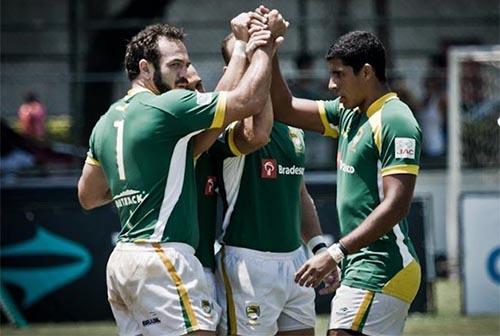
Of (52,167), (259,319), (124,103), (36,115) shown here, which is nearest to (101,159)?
(124,103)

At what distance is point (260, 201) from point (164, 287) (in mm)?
999

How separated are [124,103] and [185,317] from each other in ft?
3.70

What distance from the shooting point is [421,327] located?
12.6 m

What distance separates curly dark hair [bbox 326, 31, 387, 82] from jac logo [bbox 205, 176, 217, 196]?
2.96ft

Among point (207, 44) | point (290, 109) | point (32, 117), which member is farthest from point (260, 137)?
point (207, 44)

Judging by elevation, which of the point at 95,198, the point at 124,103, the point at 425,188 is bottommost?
the point at 425,188

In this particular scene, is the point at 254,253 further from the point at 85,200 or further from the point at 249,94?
the point at 249,94

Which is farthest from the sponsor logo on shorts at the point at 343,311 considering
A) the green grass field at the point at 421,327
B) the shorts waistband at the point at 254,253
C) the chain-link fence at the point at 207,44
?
the chain-link fence at the point at 207,44

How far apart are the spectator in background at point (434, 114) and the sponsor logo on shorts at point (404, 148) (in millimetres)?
11304

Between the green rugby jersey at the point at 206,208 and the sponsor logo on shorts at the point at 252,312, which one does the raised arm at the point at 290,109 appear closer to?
the green rugby jersey at the point at 206,208

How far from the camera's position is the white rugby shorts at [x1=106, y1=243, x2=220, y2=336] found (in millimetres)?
6582

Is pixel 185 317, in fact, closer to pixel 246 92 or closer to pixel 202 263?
pixel 202 263

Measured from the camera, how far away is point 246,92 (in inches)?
263

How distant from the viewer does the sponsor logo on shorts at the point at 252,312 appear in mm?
7215
